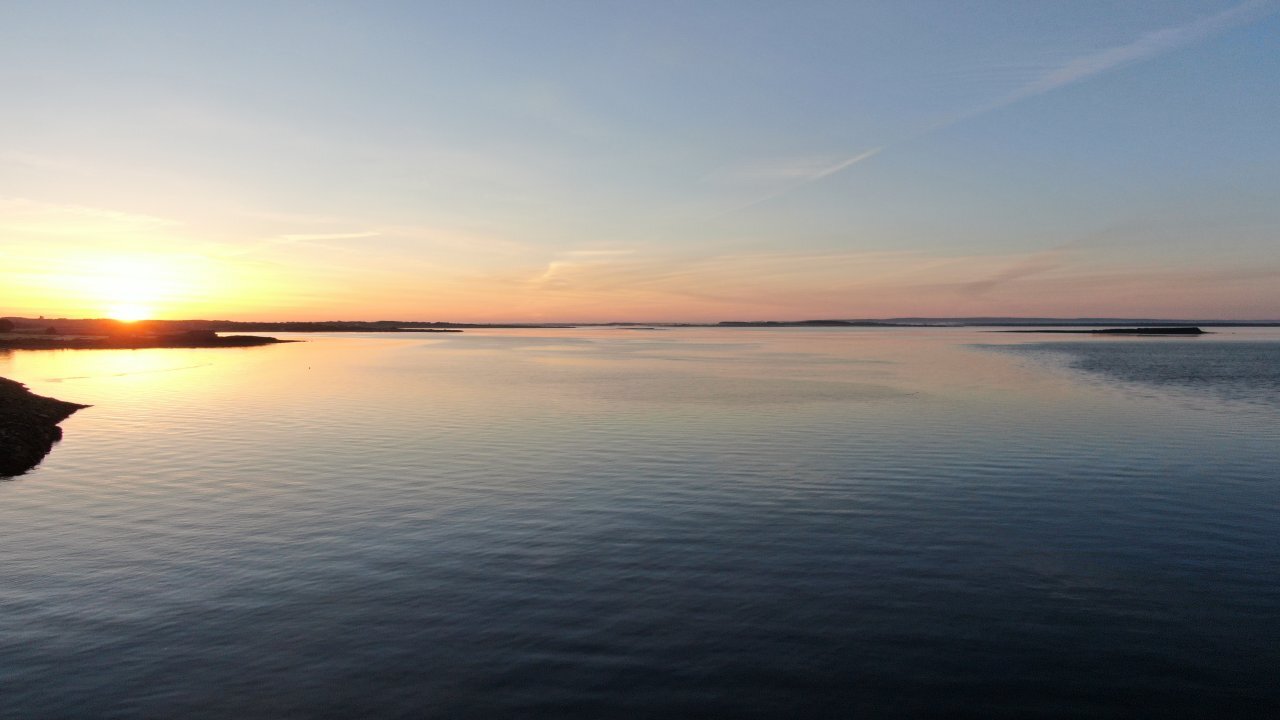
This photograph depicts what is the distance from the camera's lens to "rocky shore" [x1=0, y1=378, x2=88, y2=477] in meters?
30.6

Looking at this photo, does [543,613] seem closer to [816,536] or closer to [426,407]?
[816,536]

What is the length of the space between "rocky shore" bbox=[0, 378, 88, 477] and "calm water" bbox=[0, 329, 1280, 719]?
67.0 inches

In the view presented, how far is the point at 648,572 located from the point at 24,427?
34310mm

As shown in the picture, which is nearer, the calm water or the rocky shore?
the calm water

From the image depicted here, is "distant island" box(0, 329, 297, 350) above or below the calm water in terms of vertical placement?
above

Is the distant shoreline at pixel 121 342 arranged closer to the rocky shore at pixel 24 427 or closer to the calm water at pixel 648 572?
the rocky shore at pixel 24 427

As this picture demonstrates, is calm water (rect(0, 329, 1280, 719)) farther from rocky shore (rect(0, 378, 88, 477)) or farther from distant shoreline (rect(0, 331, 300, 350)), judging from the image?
distant shoreline (rect(0, 331, 300, 350))

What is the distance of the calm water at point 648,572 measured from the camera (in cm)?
1161

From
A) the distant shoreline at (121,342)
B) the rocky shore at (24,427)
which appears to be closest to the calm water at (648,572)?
the rocky shore at (24,427)

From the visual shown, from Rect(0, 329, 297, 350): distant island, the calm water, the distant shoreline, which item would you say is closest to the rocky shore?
the calm water

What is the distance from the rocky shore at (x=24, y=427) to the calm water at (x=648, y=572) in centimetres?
170

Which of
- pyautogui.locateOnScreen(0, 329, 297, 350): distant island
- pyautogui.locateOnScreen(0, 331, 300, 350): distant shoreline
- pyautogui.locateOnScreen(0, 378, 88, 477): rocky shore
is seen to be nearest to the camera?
pyautogui.locateOnScreen(0, 378, 88, 477): rocky shore

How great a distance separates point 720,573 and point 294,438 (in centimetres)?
2837

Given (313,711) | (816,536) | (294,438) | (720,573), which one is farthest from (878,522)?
(294,438)
